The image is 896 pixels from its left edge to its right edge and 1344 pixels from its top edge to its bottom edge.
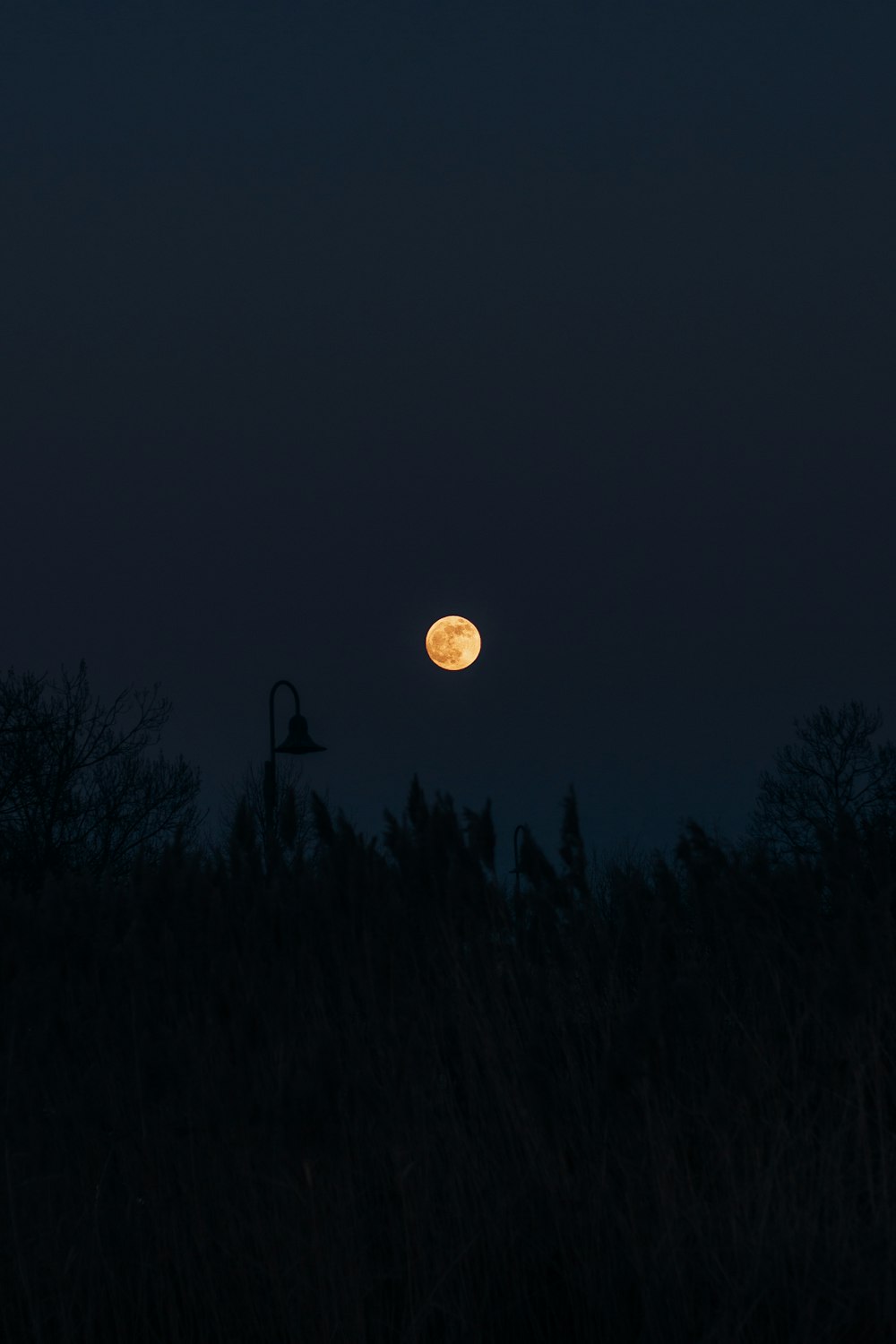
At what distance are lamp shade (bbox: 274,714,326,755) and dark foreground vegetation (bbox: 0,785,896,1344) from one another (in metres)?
13.1

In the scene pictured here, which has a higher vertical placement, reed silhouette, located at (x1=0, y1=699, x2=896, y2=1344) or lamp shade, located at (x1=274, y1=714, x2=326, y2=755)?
lamp shade, located at (x1=274, y1=714, x2=326, y2=755)

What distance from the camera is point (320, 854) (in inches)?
263

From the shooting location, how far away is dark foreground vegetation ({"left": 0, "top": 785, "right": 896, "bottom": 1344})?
374 cm

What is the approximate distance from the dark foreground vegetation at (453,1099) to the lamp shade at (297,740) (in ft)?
43.1

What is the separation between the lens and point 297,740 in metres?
20.1

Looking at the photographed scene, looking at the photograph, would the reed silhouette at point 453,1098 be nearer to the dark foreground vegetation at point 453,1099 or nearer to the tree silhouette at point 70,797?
the dark foreground vegetation at point 453,1099

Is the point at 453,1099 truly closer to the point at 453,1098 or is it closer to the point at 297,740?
→ the point at 453,1098

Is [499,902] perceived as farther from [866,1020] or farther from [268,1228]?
[268,1228]

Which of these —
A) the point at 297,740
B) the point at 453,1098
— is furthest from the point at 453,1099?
the point at 297,740

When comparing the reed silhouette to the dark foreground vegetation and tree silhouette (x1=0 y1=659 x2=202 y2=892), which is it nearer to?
the dark foreground vegetation

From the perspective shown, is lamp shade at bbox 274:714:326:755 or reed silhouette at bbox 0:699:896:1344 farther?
lamp shade at bbox 274:714:326:755

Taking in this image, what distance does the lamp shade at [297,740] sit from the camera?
1995 cm

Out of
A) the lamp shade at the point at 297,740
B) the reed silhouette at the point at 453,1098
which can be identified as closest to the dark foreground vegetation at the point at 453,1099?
the reed silhouette at the point at 453,1098

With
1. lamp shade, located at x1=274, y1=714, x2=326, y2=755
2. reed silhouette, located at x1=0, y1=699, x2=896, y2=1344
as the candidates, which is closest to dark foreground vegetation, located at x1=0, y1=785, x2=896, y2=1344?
reed silhouette, located at x1=0, y1=699, x2=896, y2=1344
